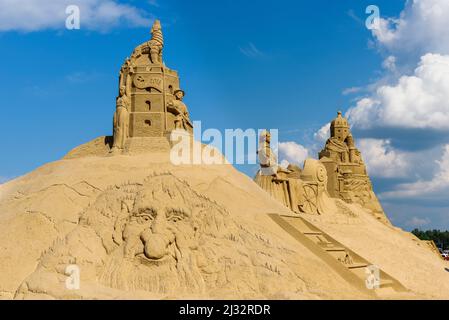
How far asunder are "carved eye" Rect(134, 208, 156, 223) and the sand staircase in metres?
3.85

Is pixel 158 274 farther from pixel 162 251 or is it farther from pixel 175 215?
pixel 175 215

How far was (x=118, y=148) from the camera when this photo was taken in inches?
684

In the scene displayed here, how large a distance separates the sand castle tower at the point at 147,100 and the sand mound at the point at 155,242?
2.47m

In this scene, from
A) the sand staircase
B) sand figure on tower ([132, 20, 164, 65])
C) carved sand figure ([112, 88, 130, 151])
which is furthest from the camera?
sand figure on tower ([132, 20, 164, 65])

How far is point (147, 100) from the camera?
18219mm

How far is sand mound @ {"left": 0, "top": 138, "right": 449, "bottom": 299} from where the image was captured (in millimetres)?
11133

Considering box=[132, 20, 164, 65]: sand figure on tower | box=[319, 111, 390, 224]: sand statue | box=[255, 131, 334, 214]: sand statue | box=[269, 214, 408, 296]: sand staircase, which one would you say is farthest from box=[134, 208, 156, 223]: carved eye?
box=[319, 111, 390, 224]: sand statue

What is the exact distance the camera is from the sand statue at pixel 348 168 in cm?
3300

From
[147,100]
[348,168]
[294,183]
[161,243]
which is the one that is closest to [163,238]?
[161,243]

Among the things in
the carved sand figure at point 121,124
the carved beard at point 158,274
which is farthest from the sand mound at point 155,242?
the carved sand figure at point 121,124

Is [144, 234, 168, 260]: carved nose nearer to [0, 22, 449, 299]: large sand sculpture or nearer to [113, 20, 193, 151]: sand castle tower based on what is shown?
[0, 22, 449, 299]: large sand sculpture

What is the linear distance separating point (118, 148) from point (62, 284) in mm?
7313

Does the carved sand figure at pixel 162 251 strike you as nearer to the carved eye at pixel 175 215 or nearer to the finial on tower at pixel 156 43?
the carved eye at pixel 175 215
